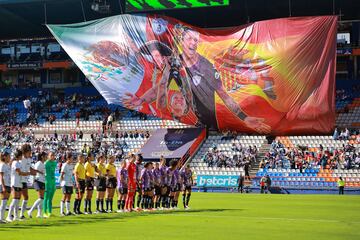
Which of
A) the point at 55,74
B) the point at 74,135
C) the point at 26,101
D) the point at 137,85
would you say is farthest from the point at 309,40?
the point at 55,74

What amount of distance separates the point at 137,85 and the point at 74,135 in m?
12.2

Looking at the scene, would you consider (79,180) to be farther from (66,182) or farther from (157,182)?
(157,182)

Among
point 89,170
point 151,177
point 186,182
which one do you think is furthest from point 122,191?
point 186,182

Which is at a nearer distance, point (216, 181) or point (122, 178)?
point (122, 178)

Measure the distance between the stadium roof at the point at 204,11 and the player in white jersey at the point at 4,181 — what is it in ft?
121

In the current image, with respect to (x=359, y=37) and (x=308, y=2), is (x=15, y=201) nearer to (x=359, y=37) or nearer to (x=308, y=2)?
(x=308, y=2)

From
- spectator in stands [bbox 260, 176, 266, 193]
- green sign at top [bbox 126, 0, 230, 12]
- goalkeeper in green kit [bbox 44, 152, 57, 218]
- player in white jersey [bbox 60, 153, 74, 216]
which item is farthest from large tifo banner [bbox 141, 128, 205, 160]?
goalkeeper in green kit [bbox 44, 152, 57, 218]

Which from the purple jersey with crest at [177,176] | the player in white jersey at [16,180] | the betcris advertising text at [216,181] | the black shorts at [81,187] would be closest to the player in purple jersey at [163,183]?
the purple jersey with crest at [177,176]

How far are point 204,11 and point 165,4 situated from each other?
7350 millimetres

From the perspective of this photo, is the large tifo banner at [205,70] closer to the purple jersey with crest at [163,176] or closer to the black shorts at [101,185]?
the purple jersey with crest at [163,176]

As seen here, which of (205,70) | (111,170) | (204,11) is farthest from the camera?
(204,11)

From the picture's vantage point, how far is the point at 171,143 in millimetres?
57156

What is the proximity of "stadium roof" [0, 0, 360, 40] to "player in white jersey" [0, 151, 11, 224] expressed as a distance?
36733 millimetres

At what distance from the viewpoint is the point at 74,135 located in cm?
6244
